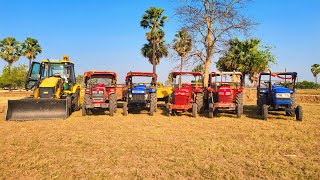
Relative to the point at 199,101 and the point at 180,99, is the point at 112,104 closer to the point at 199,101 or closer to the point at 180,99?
the point at 180,99

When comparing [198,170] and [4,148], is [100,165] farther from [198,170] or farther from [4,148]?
[4,148]

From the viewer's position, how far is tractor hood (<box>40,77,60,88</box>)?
10859mm

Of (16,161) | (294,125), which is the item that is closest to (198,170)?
(16,161)

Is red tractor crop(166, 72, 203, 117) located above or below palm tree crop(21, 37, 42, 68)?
below

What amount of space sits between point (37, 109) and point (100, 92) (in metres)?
2.57

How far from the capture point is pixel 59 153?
5230 millimetres

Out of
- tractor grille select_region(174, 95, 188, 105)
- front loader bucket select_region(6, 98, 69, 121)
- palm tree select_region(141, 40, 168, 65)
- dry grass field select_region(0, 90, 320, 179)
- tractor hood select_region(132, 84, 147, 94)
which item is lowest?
dry grass field select_region(0, 90, 320, 179)

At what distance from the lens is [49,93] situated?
10.9 metres

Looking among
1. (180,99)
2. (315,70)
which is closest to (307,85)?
(315,70)

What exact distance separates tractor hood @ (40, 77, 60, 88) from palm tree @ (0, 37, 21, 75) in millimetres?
44380

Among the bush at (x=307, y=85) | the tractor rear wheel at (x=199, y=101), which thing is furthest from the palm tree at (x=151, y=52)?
the bush at (x=307, y=85)

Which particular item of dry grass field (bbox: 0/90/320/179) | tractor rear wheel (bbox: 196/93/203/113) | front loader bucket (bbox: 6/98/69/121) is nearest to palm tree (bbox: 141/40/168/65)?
tractor rear wheel (bbox: 196/93/203/113)

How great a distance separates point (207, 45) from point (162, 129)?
9.91 metres

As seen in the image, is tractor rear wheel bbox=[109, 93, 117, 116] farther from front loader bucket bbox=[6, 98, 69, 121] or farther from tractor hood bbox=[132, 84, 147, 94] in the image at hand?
front loader bucket bbox=[6, 98, 69, 121]
